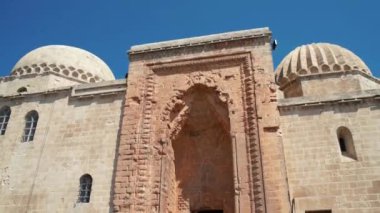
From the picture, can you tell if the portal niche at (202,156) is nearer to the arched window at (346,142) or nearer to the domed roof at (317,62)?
the arched window at (346,142)

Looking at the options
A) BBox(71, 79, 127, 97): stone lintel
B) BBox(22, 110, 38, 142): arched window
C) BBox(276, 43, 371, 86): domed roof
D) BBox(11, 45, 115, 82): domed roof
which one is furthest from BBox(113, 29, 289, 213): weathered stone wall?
BBox(11, 45, 115, 82): domed roof

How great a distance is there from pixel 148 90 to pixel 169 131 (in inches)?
56.0

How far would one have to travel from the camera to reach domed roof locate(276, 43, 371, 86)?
40.7ft

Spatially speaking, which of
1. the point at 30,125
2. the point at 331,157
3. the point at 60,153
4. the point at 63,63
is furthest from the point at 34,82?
the point at 331,157

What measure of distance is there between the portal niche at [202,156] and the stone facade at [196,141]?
1.2 inches

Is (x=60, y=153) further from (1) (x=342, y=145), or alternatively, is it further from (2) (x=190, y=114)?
(1) (x=342, y=145)

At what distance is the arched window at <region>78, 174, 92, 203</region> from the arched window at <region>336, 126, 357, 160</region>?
6.68 m

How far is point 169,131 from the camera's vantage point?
9.42 meters

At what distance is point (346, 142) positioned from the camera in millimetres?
8680

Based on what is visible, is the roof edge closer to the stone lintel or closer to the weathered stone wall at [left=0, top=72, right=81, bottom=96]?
the stone lintel

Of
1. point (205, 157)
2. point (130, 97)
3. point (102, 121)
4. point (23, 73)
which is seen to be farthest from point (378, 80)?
point (23, 73)

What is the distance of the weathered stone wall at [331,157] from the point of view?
7902mm

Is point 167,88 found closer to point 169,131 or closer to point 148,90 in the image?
point 148,90

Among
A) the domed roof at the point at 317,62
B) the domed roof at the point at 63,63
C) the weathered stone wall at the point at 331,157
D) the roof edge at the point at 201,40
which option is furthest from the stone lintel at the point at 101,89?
the domed roof at the point at 317,62
